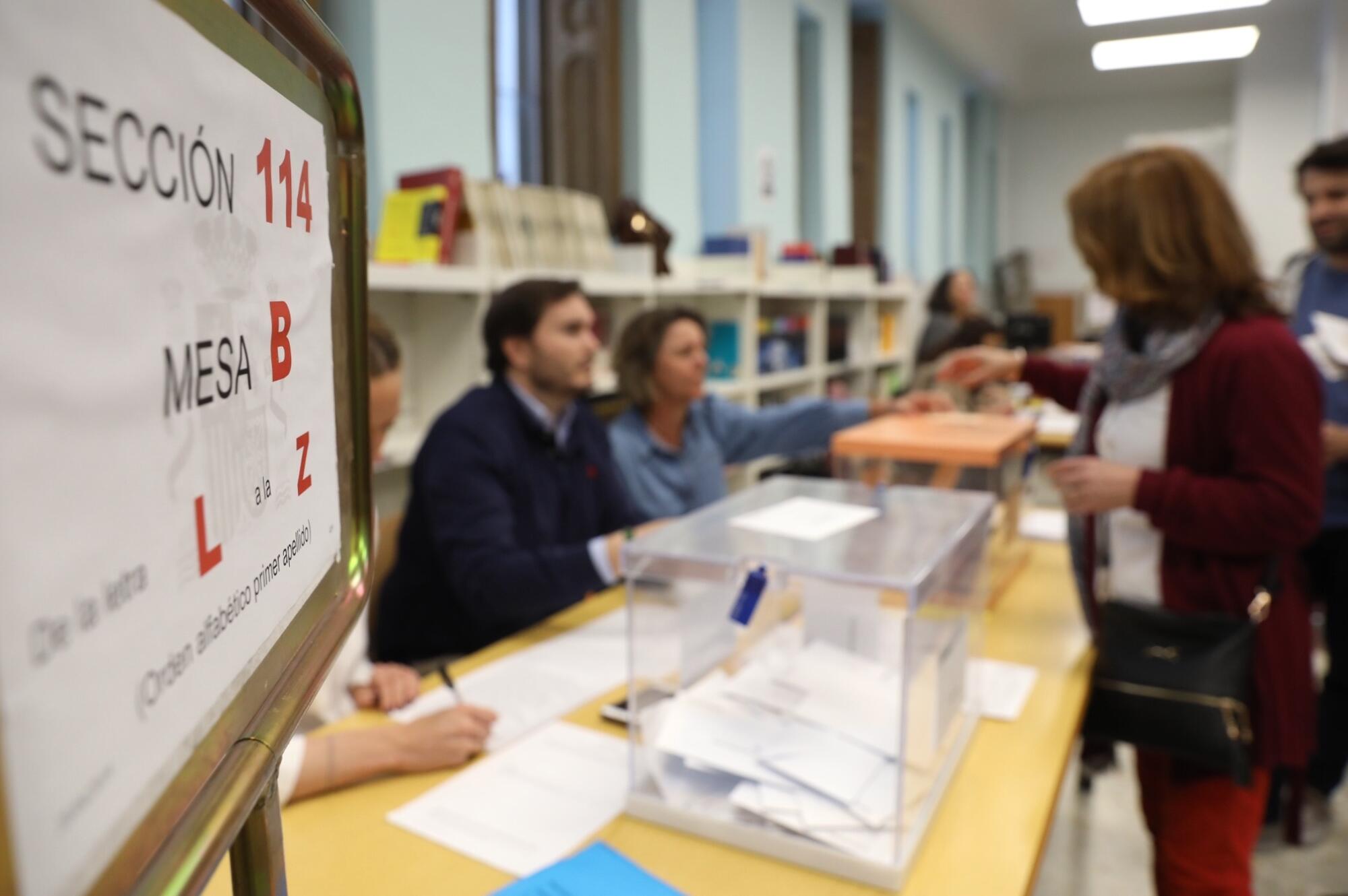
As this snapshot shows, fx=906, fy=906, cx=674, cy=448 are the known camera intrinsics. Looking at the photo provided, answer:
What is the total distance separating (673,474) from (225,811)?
2208 mm

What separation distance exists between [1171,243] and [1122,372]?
0.23 m

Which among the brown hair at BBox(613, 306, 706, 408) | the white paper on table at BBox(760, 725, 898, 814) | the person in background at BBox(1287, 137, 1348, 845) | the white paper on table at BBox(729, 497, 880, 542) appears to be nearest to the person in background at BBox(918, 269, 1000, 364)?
the person in background at BBox(1287, 137, 1348, 845)

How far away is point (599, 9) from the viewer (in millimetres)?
3953

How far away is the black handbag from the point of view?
1.43 m

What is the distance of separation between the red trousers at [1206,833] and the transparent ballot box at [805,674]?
449 millimetres

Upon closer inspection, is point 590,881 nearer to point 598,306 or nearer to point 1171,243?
point 1171,243

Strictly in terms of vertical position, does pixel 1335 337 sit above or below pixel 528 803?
above

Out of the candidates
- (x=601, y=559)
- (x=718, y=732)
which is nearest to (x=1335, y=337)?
(x=601, y=559)

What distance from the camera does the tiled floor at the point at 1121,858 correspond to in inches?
90.4

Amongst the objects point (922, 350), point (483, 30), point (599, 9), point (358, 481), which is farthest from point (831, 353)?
point (358, 481)

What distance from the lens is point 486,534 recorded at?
184 cm

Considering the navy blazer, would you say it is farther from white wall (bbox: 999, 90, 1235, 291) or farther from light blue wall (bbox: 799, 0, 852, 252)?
light blue wall (bbox: 799, 0, 852, 252)

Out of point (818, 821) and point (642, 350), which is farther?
point (642, 350)

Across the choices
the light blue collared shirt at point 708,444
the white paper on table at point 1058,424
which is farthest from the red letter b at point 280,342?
the white paper on table at point 1058,424
